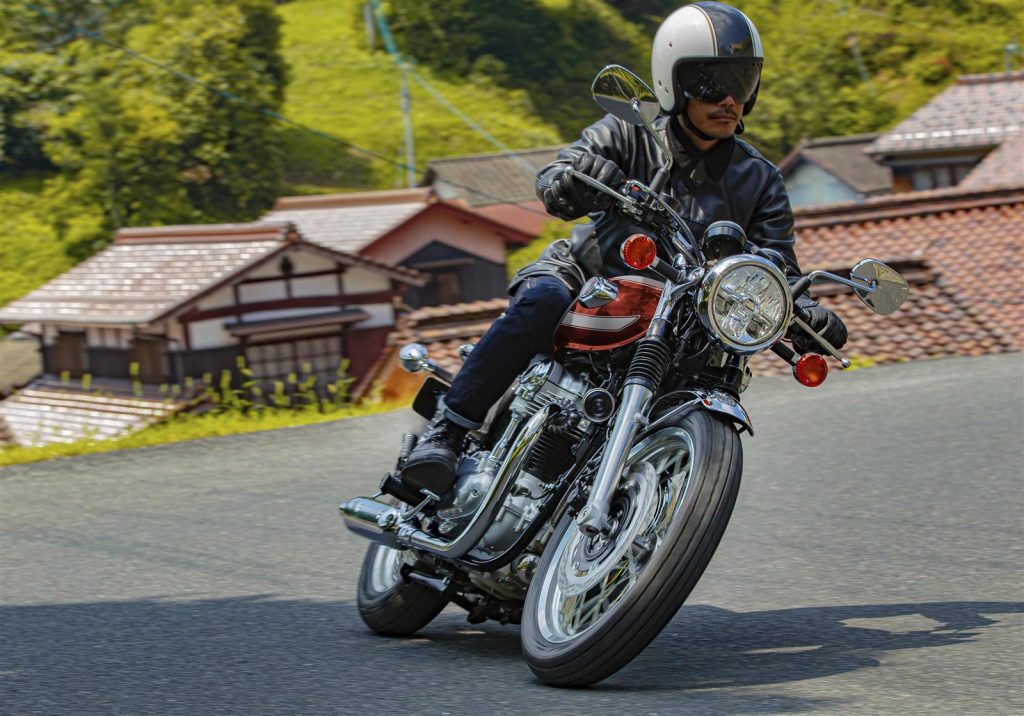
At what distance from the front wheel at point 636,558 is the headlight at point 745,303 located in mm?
233

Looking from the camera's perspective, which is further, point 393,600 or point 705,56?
point 393,600

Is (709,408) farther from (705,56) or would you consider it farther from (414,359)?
(414,359)

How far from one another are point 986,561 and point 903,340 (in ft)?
31.4

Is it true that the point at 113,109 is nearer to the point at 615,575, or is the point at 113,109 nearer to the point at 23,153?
the point at 23,153

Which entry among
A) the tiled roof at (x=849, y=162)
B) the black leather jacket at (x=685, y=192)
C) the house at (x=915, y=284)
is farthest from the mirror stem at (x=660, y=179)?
the tiled roof at (x=849, y=162)

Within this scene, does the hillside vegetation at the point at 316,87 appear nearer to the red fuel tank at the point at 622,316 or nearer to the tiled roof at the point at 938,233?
the tiled roof at the point at 938,233

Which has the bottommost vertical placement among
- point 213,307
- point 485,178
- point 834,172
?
point 213,307

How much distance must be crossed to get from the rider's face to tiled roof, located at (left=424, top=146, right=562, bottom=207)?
151ft

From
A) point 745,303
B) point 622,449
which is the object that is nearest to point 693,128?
point 745,303

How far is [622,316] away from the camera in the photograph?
4.22m

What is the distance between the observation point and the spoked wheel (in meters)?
4.86

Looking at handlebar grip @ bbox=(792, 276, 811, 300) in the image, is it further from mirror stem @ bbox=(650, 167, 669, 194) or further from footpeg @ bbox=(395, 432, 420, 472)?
footpeg @ bbox=(395, 432, 420, 472)

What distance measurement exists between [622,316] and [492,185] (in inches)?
1956

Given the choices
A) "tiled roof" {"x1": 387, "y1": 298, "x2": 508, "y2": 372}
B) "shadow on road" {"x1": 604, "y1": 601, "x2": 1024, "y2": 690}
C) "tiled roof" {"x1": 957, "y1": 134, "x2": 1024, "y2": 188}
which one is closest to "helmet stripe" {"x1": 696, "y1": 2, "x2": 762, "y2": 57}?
"shadow on road" {"x1": 604, "y1": 601, "x2": 1024, "y2": 690}
